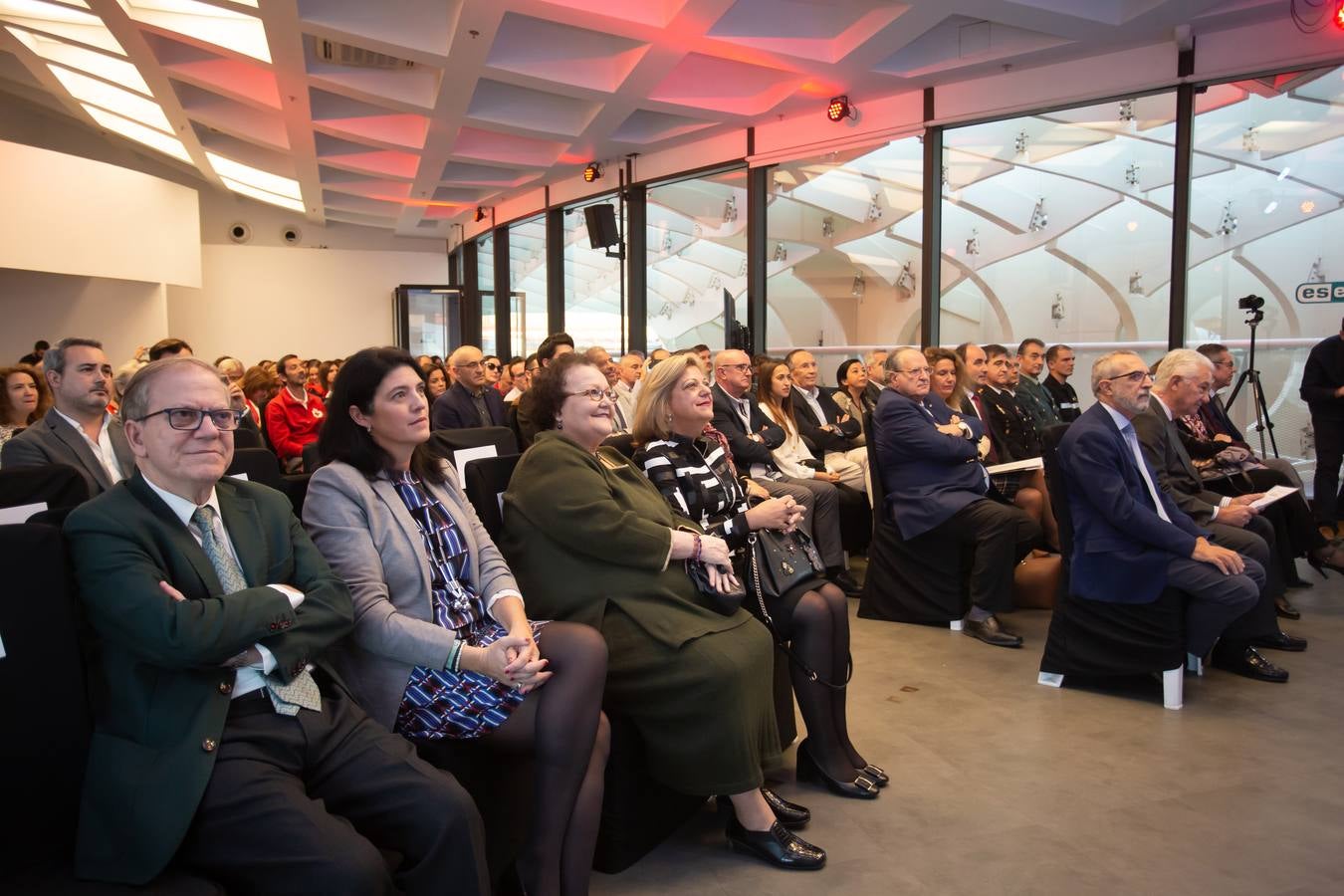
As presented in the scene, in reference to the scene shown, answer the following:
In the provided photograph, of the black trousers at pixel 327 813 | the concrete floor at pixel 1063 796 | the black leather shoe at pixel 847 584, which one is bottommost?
the concrete floor at pixel 1063 796

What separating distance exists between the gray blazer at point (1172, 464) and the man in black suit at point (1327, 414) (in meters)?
2.38

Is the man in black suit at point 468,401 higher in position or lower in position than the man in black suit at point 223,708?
higher

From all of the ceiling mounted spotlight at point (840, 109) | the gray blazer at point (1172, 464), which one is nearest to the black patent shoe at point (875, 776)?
the gray blazer at point (1172, 464)

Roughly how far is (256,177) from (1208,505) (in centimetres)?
1349

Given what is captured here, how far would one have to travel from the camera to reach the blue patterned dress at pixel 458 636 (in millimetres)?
1968

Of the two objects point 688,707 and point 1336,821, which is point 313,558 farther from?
point 1336,821

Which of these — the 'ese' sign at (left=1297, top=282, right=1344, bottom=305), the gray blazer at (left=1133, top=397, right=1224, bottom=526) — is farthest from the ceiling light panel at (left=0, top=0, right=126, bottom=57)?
the 'ese' sign at (left=1297, top=282, right=1344, bottom=305)

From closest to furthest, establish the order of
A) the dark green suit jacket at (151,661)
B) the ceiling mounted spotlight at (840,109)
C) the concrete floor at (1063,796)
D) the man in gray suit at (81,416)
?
1. the dark green suit jacket at (151,661)
2. the concrete floor at (1063,796)
3. the man in gray suit at (81,416)
4. the ceiling mounted spotlight at (840,109)

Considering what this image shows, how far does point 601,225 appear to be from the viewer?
388 inches

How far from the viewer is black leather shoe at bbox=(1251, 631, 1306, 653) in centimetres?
407

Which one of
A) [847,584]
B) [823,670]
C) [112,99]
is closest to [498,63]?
[847,584]

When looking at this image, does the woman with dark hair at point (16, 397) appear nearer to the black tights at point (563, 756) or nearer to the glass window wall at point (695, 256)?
the black tights at point (563, 756)

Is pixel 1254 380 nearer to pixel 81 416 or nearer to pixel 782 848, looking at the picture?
pixel 782 848

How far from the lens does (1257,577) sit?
357 cm
